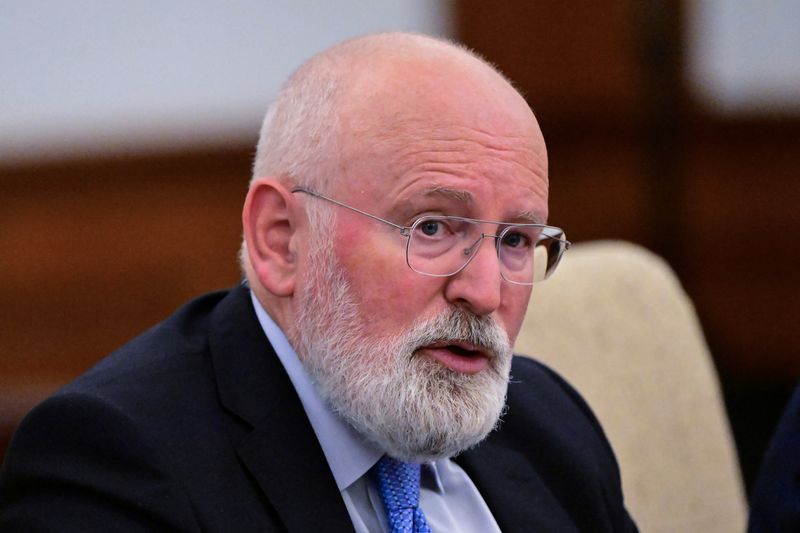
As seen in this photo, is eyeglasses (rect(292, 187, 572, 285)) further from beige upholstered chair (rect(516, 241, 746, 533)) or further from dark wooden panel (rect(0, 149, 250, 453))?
dark wooden panel (rect(0, 149, 250, 453))

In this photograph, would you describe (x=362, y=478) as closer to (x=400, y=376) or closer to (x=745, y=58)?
(x=400, y=376)

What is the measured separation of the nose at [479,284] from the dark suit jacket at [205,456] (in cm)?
32

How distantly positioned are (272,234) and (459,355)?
362mm

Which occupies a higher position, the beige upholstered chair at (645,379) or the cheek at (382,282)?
the cheek at (382,282)

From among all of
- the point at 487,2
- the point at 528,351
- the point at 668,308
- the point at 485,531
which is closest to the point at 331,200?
the point at 485,531

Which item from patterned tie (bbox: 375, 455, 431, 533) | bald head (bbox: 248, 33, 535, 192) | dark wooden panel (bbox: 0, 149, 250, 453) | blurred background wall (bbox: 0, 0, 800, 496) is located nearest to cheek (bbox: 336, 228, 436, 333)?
bald head (bbox: 248, 33, 535, 192)

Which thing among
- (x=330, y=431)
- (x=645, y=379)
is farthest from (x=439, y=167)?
(x=645, y=379)

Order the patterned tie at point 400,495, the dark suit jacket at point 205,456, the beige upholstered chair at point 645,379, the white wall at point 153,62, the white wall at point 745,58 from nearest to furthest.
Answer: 1. the dark suit jacket at point 205,456
2. the patterned tie at point 400,495
3. the beige upholstered chair at point 645,379
4. the white wall at point 153,62
5. the white wall at point 745,58

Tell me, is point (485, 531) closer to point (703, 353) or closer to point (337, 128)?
point (337, 128)

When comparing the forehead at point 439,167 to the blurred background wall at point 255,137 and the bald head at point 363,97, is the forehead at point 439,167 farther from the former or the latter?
the blurred background wall at point 255,137

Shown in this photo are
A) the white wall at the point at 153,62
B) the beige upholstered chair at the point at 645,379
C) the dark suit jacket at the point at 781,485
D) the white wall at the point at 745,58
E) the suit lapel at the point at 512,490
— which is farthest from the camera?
the white wall at the point at 745,58

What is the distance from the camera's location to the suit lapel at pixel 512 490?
2004 mm

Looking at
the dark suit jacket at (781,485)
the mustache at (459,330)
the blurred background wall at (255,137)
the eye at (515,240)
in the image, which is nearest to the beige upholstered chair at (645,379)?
the dark suit jacket at (781,485)

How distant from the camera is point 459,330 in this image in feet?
5.65
